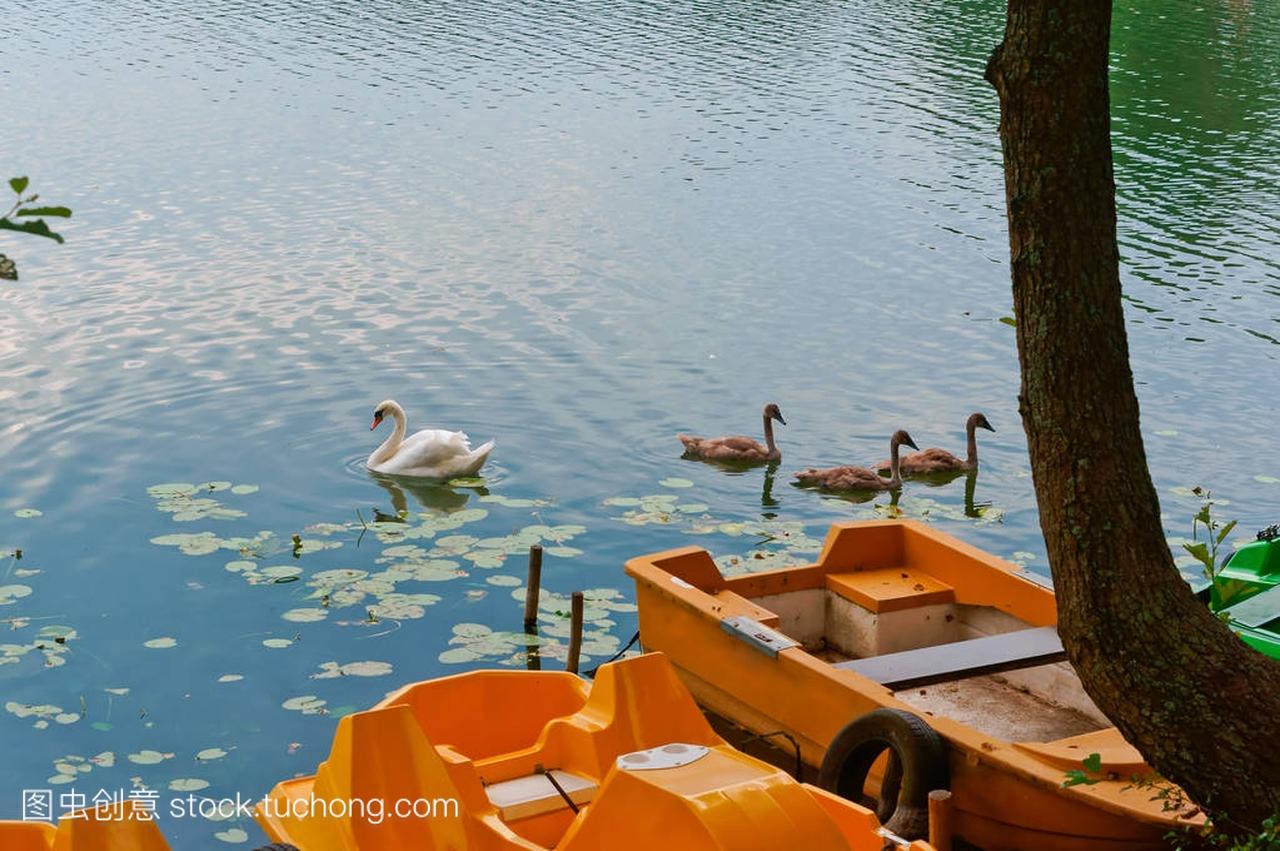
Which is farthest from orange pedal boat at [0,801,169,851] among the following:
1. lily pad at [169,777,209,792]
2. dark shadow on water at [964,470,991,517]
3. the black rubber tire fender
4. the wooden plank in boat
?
dark shadow on water at [964,470,991,517]

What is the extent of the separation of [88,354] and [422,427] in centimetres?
393

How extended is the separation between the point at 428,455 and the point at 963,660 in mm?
6165

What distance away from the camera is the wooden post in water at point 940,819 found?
770 centimetres

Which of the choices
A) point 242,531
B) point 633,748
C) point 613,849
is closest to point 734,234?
point 242,531

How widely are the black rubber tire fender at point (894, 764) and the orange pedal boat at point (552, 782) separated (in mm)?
763

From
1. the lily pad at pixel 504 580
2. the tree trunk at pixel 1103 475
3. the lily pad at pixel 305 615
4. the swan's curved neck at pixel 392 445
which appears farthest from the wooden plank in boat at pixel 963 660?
the swan's curved neck at pixel 392 445

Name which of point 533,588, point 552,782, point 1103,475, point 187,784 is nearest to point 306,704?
point 187,784

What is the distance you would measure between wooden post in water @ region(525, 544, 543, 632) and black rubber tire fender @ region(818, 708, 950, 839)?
9.14 feet

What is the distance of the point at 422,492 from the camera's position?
45.5 ft

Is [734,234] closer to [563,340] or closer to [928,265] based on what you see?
[928,265]

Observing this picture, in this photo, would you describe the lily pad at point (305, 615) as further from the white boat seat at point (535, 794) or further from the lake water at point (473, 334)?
the white boat seat at point (535, 794)

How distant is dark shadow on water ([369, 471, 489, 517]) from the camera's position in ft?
44.7

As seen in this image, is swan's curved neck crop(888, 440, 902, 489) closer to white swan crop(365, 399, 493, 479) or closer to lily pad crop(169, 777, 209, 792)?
white swan crop(365, 399, 493, 479)

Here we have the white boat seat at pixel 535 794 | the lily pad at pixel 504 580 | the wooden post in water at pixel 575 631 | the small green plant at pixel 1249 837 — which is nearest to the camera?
the small green plant at pixel 1249 837
